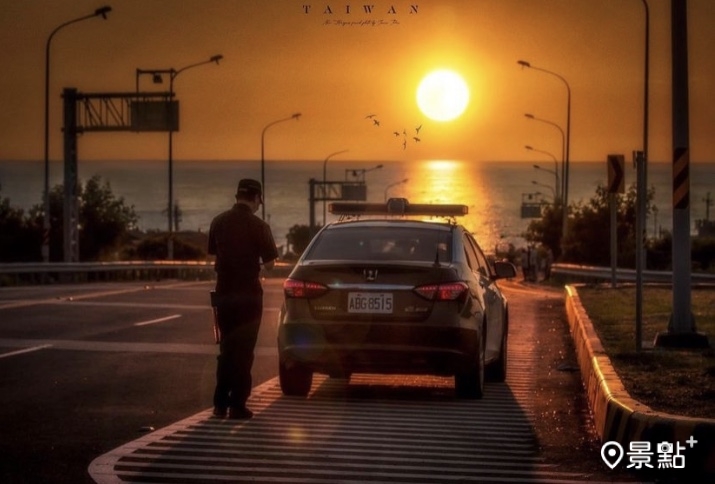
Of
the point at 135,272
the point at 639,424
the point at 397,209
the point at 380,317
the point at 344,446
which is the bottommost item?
the point at 135,272

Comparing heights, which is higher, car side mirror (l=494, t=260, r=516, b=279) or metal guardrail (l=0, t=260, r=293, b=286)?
car side mirror (l=494, t=260, r=516, b=279)

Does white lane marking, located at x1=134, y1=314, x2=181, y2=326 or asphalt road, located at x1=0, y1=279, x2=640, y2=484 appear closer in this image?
asphalt road, located at x1=0, y1=279, x2=640, y2=484

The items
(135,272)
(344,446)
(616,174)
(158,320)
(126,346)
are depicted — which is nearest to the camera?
(344,446)

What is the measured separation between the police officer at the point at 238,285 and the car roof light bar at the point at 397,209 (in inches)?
108

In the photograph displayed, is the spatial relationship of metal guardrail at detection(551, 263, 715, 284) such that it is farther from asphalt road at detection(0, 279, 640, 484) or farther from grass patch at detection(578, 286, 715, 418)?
asphalt road at detection(0, 279, 640, 484)

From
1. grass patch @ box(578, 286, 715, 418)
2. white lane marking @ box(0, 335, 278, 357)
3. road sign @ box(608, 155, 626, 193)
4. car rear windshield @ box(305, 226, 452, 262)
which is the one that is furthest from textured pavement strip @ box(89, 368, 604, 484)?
road sign @ box(608, 155, 626, 193)

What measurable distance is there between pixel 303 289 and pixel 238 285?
3.41 feet

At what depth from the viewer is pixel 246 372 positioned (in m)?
11.4

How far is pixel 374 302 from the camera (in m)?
12.2

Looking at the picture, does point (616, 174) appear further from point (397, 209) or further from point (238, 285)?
point (238, 285)

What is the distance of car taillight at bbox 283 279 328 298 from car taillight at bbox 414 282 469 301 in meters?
0.79

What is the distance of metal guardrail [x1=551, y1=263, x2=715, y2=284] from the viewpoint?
44000 millimetres

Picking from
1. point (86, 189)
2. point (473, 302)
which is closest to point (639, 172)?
point (473, 302)

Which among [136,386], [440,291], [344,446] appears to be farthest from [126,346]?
[344,446]
